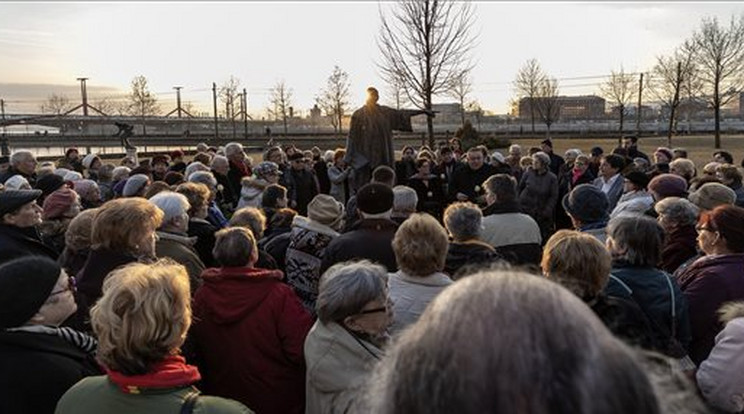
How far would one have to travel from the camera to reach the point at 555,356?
3.06 feet

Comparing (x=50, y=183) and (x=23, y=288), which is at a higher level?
(x=50, y=183)

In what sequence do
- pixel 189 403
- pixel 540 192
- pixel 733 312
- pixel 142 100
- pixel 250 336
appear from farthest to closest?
pixel 142 100 → pixel 540 192 → pixel 250 336 → pixel 733 312 → pixel 189 403

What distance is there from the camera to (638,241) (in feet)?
12.2

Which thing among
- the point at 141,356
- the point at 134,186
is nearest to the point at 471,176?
the point at 134,186

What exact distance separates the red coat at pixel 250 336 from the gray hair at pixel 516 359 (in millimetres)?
2655

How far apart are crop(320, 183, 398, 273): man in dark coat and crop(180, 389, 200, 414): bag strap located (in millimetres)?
2384

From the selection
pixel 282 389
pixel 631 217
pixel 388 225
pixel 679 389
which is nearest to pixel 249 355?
pixel 282 389

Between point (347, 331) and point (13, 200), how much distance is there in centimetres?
327

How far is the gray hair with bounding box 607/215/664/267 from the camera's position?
3.73 meters

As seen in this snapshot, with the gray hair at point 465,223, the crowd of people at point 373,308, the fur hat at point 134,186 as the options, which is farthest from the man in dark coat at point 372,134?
the gray hair at point 465,223

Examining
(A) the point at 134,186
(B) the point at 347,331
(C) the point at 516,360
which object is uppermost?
(C) the point at 516,360

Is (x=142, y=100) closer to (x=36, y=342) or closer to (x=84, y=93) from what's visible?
(x=84, y=93)

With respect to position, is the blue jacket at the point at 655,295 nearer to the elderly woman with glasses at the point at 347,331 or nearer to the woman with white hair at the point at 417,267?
the woman with white hair at the point at 417,267

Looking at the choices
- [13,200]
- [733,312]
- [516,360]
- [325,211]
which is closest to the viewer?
[516,360]
